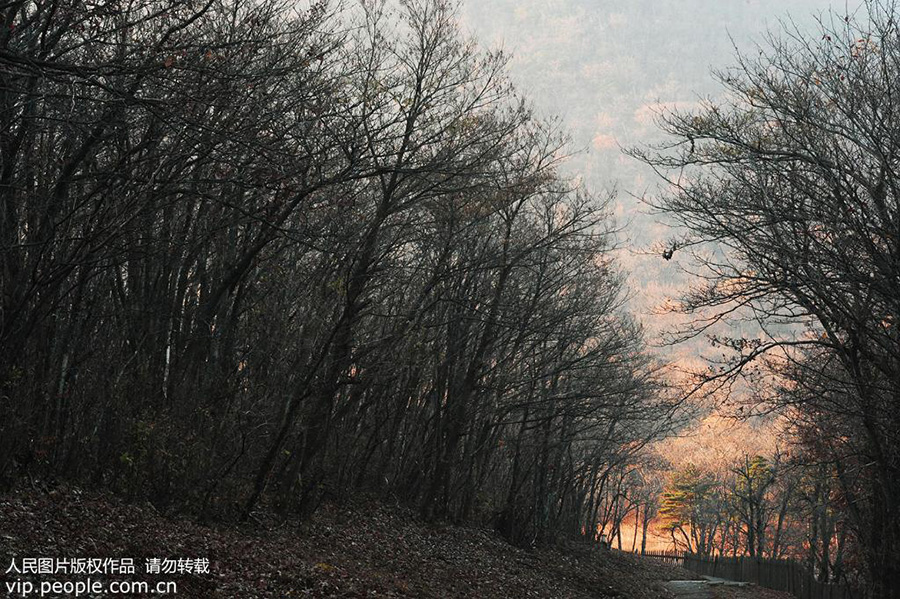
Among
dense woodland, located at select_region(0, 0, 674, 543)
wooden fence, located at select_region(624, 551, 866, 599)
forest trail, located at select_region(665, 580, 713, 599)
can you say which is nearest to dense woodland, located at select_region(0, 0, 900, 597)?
dense woodland, located at select_region(0, 0, 674, 543)

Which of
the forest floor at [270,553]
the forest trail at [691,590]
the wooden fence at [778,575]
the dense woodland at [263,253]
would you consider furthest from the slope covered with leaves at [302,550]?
the wooden fence at [778,575]

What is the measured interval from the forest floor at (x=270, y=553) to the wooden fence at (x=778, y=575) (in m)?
8.00

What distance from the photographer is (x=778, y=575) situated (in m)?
28.7

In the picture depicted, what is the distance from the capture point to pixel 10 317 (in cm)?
745

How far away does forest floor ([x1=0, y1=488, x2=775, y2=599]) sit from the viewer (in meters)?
6.92

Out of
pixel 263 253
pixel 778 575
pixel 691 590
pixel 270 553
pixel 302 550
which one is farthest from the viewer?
pixel 778 575

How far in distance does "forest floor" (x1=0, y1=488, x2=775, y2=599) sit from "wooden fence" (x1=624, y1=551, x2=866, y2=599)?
8.00 m

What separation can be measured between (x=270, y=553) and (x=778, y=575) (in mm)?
24203

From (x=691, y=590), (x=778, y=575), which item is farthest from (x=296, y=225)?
(x=778, y=575)

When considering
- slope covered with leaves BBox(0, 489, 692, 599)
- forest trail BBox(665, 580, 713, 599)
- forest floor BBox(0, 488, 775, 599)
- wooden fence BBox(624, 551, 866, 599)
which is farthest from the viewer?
forest trail BBox(665, 580, 713, 599)

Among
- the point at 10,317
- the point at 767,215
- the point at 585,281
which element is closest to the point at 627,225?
the point at 585,281

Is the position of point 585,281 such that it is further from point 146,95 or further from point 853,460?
point 146,95

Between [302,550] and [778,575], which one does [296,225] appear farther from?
[778,575]

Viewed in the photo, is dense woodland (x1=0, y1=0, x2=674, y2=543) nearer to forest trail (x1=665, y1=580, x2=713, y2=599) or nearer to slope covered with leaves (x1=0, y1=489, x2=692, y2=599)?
slope covered with leaves (x1=0, y1=489, x2=692, y2=599)
